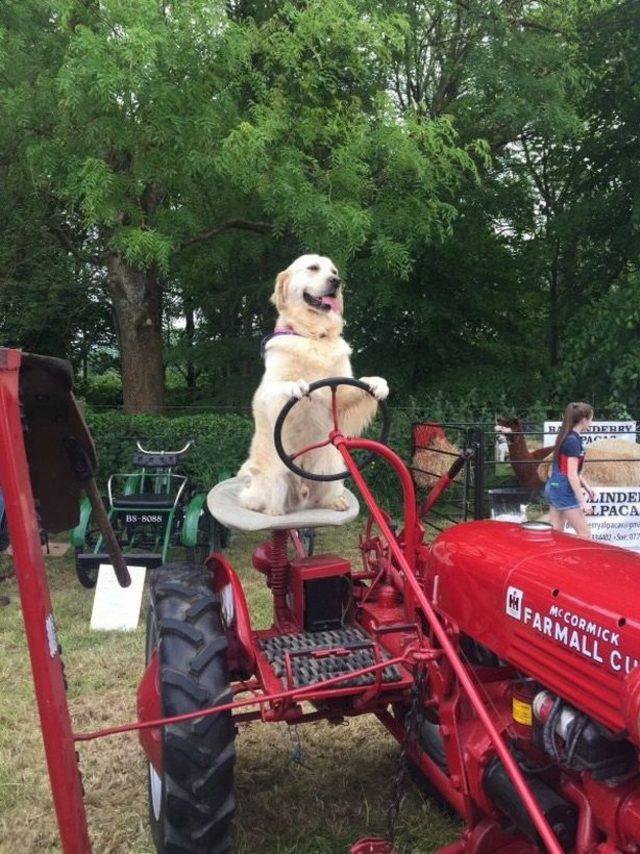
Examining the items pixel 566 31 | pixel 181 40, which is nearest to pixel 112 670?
pixel 181 40

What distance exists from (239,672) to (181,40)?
17.2 feet

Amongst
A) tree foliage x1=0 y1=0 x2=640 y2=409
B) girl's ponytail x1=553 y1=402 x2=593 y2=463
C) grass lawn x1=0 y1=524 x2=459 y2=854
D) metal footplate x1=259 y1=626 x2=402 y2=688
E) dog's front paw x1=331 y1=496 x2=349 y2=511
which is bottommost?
grass lawn x1=0 y1=524 x2=459 y2=854

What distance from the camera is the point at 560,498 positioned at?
6344 mm

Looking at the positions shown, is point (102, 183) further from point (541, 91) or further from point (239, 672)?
point (541, 91)

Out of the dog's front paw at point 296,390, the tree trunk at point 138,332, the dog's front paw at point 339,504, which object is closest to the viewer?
the dog's front paw at point 296,390

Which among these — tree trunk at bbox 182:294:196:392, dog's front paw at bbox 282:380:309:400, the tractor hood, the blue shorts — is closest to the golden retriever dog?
dog's front paw at bbox 282:380:309:400

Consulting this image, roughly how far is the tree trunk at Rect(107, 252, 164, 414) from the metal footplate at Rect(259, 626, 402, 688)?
6625 millimetres

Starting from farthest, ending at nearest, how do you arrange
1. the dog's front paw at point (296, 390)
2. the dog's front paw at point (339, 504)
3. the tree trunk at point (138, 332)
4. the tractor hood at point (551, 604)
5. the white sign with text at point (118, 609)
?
the tree trunk at point (138, 332), the white sign with text at point (118, 609), the dog's front paw at point (339, 504), the dog's front paw at point (296, 390), the tractor hood at point (551, 604)

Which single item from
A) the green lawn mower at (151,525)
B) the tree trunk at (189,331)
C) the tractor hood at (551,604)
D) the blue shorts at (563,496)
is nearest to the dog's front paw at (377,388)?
the tractor hood at (551,604)

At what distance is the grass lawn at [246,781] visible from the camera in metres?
2.83

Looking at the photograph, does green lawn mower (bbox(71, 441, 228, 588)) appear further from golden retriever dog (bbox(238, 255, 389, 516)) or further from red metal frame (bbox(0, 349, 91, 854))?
red metal frame (bbox(0, 349, 91, 854))

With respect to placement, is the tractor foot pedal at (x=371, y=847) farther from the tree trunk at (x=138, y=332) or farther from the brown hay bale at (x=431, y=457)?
the tree trunk at (x=138, y=332)

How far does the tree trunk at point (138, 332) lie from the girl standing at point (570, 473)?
4878 millimetres

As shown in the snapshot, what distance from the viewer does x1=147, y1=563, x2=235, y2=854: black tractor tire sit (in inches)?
89.4
